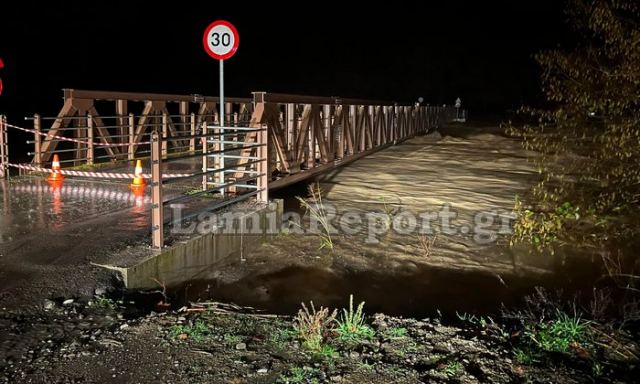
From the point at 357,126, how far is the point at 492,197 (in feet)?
13.8

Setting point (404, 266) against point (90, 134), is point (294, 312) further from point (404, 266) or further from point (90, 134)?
point (90, 134)

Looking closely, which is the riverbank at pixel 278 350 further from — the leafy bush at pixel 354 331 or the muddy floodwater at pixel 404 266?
the muddy floodwater at pixel 404 266

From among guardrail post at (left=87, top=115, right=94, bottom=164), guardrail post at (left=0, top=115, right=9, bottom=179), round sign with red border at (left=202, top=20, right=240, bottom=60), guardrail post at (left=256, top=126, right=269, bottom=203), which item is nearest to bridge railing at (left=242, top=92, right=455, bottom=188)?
guardrail post at (left=256, top=126, right=269, bottom=203)

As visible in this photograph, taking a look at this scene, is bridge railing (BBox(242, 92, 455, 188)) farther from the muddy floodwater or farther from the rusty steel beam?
the rusty steel beam

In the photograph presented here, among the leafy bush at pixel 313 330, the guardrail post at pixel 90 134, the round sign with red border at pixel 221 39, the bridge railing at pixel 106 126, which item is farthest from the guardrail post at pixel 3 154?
the leafy bush at pixel 313 330

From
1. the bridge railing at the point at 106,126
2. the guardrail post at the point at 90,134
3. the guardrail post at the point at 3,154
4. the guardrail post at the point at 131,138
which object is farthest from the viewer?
the guardrail post at the point at 131,138

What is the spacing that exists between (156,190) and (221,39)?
307cm

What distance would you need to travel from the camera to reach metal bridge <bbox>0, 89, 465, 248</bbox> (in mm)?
8203

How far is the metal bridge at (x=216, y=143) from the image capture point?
26.9ft

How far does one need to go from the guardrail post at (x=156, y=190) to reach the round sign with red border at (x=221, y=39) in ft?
8.54

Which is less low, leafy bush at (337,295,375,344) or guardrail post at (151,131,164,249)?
guardrail post at (151,131,164,249)

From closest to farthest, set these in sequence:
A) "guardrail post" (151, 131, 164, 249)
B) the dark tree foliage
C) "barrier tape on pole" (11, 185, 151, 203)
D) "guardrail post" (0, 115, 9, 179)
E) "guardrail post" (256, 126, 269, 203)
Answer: "guardrail post" (151, 131, 164, 249) < the dark tree foliage < "guardrail post" (256, 126, 269, 203) < "barrier tape on pole" (11, 185, 151, 203) < "guardrail post" (0, 115, 9, 179)

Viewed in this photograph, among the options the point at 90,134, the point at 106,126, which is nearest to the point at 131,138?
the point at 106,126

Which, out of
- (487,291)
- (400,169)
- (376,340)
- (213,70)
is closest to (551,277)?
(487,291)
